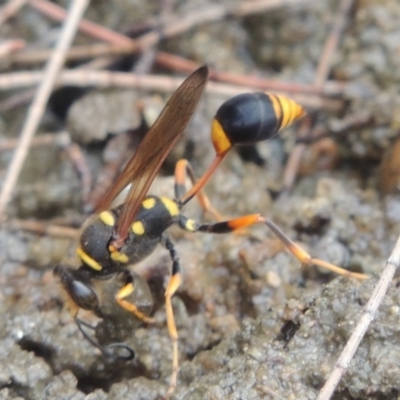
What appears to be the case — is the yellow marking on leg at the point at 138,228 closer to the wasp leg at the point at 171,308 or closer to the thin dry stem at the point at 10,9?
the wasp leg at the point at 171,308

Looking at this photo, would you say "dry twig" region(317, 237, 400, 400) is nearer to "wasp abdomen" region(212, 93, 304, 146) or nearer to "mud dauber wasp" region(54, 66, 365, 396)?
"mud dauber wasp" region(54, 66, 365, 396)

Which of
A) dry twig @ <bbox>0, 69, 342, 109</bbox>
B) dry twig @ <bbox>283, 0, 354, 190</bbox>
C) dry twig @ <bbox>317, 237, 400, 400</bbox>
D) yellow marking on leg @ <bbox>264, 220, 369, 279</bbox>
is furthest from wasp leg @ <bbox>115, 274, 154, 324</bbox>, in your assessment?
dry twig @ <bbox>0, 69, 342, 109</bbox>

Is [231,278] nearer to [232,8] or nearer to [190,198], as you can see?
[190,198]

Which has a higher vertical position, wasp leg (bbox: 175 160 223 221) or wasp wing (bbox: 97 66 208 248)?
wasp wing (bbox: 97 66 208 248)

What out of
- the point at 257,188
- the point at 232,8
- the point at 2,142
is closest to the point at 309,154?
the point at 257,188

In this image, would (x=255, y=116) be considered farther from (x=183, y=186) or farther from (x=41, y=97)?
(x=41, y=97)

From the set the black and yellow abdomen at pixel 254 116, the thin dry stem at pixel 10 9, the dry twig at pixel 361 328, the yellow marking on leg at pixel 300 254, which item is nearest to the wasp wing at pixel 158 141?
the black and yellow abdomen at pixel 254 116
